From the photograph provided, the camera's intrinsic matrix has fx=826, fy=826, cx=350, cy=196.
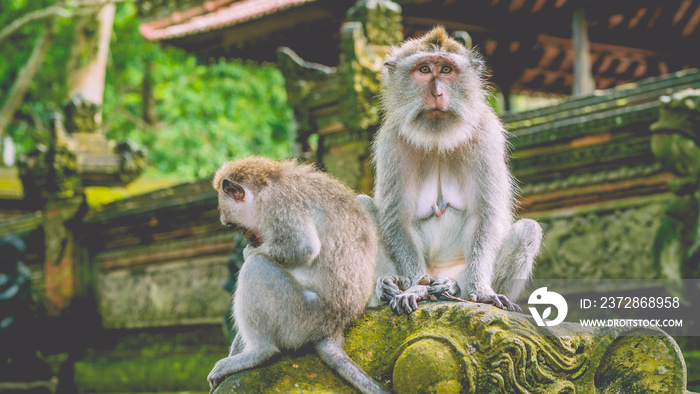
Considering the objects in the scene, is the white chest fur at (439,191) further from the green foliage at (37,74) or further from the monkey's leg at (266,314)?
the green foliage at (37,74)

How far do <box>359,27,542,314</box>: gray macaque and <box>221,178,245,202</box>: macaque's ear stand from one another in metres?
0.81

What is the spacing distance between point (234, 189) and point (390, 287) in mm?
867

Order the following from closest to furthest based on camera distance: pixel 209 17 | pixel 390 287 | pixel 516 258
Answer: pixel 390 287
pixel 516 258
pixel 209 17

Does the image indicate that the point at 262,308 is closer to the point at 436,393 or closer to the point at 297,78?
the point at 436,393

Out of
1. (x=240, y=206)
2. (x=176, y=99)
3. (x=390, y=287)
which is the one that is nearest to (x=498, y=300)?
(x=390, y=287)

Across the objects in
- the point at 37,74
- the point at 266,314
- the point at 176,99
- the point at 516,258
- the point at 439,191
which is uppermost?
the point at 37,74

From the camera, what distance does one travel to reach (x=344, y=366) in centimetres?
324

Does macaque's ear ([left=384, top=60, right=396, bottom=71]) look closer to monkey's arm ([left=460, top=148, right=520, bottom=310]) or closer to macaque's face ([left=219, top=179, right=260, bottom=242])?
monkey's arm ([left=460, top=148, right=520, bottom=310])

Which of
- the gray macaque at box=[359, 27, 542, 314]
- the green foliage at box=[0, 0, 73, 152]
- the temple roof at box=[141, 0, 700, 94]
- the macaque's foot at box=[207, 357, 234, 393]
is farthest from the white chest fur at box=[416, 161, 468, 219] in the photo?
the green foliage at box=[0, 0, 73, 152]

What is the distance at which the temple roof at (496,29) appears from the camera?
10.7 meters

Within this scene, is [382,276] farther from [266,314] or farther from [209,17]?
[209,17]

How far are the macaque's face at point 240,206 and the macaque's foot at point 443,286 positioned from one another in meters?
0.85

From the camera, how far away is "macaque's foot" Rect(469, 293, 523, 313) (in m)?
3.70

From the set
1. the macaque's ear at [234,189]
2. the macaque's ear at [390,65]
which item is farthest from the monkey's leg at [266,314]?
the macaque's ear at [390,65]
